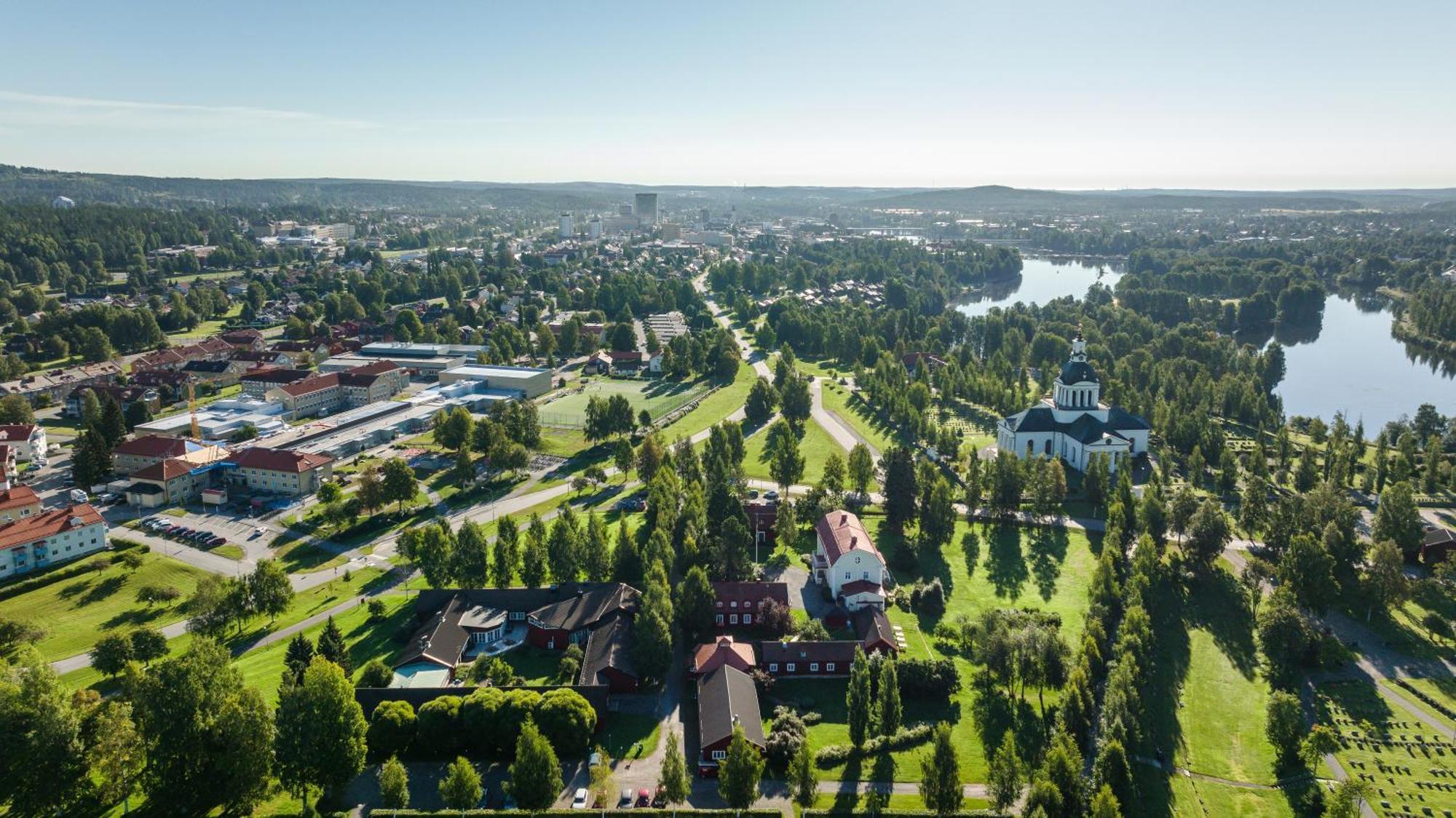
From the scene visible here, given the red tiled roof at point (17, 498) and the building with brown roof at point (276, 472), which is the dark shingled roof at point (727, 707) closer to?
the building with brown roof at point (276, 472)

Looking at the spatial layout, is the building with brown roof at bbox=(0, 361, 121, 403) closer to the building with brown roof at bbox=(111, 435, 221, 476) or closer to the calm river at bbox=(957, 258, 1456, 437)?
the building with brown roof at bbox=(111, 435, 221, 476)

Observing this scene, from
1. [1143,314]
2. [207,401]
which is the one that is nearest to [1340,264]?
[1143,314]

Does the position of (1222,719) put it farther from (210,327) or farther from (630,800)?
(210,327)

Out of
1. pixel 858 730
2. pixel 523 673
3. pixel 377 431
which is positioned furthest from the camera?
pixel 377 431

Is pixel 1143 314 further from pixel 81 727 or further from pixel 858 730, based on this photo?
pixel 81 727

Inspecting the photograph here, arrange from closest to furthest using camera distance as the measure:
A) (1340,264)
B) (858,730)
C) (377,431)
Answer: (858,730) → (377,431) → (1340,264)

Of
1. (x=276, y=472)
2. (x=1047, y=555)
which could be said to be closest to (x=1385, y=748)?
(x=1047, y=555)

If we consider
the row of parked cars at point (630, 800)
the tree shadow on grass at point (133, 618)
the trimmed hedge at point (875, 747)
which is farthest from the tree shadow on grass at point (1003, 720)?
the tree shadow on grass at point (133, 618)
